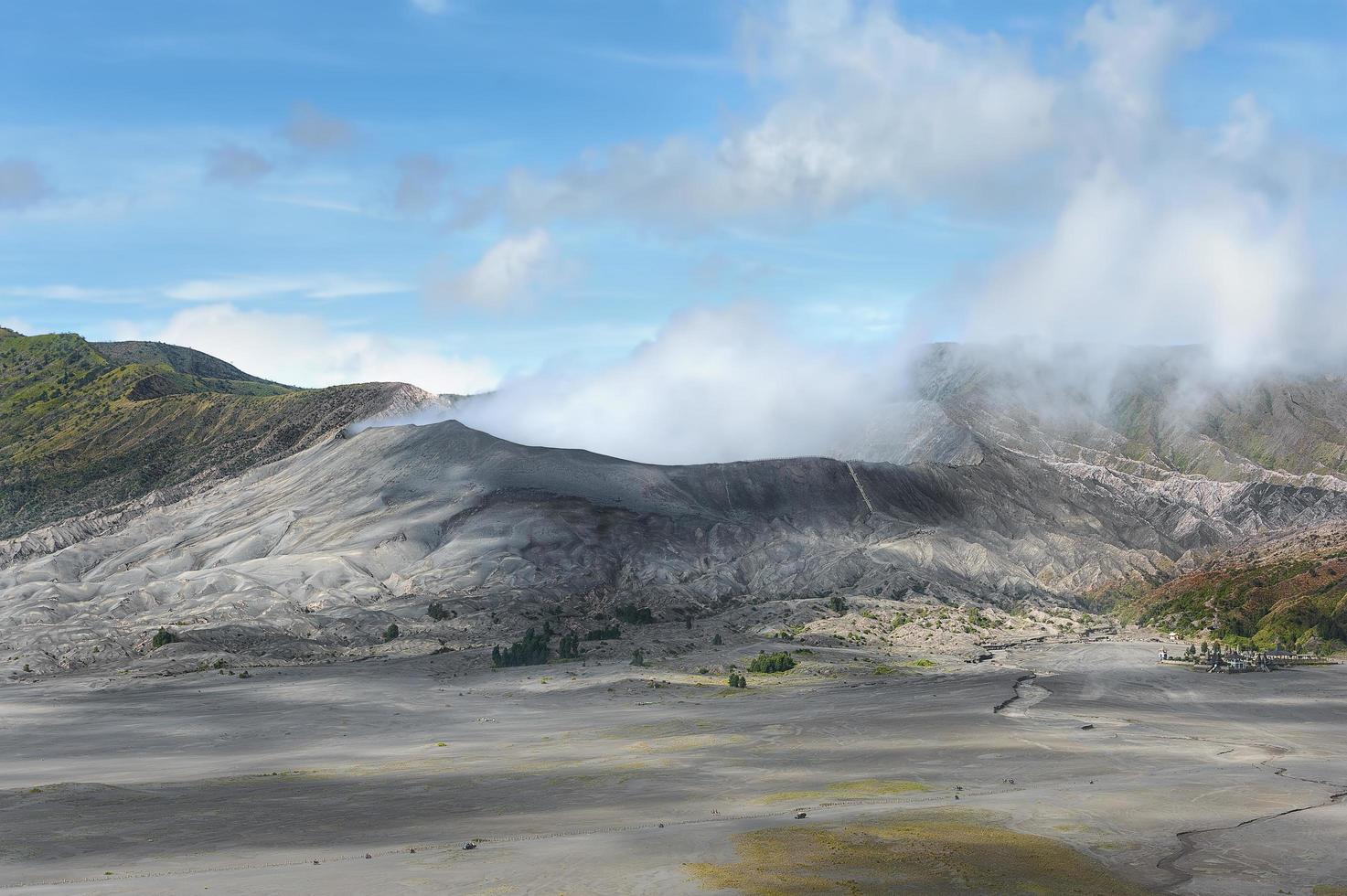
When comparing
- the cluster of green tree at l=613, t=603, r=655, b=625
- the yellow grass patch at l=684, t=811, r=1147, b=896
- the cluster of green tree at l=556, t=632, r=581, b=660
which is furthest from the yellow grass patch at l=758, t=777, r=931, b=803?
the cluster of green tree at l=613, t=603, r=655, b=625

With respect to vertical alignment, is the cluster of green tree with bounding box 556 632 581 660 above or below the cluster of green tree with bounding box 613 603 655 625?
below

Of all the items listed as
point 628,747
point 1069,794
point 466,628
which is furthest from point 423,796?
point 466,628

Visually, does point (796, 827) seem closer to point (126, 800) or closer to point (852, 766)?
point (852, 766)

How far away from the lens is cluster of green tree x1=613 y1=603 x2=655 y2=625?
6403 inches

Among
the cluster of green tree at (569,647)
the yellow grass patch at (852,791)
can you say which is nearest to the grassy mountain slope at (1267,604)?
the cluster of green tree at (569,647)

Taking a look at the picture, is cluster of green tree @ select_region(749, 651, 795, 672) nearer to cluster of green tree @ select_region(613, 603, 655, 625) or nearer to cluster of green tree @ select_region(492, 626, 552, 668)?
cluster of green tree @ select_region(492, 626, 552, 668)

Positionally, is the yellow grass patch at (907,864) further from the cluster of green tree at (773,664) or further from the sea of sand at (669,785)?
the cluster of green tree at (773,664)

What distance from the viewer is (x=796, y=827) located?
5216 cm

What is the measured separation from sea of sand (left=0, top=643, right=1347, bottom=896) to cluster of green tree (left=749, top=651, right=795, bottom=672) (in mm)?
8102

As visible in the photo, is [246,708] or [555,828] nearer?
[555,828]

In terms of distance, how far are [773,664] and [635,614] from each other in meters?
35.9

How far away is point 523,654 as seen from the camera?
137500 millimetres

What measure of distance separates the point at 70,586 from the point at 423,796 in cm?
13150

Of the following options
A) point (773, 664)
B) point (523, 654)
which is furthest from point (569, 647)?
point (773, 664)
